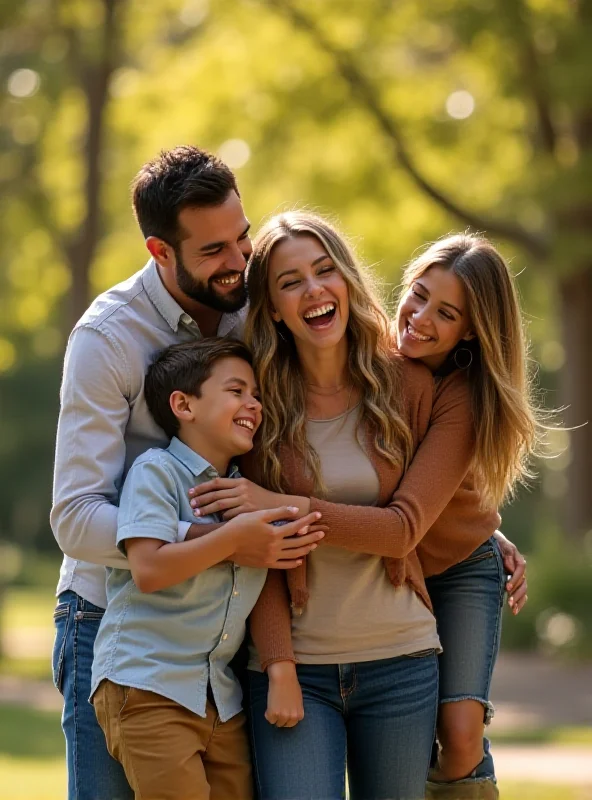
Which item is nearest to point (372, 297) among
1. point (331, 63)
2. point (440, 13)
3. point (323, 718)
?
point (323, 718)

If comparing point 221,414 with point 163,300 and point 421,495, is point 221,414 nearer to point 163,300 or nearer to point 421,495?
point 163,300

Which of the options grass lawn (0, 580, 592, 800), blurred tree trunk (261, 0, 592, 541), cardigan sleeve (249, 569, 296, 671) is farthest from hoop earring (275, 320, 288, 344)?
blurred tree trunk (261, 0, 592, 541)

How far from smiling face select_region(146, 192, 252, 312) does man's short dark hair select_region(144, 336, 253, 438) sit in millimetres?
186

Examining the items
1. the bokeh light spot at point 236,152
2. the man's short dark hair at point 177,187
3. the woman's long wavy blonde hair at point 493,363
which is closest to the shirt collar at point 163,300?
the man's short dark hair at point 177,187

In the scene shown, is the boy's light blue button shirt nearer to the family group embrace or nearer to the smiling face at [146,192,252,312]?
the family group embrace

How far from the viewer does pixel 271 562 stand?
11.4 feet

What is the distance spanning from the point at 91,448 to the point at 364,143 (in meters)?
13.0

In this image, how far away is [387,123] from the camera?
15.1m

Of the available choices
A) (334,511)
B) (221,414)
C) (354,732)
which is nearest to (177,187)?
(221,414)

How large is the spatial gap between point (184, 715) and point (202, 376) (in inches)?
37.2

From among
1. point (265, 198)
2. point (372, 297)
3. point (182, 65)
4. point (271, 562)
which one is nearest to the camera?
point (271, 562)

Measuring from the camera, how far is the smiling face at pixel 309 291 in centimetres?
372

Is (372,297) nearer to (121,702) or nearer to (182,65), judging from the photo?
(121,702)

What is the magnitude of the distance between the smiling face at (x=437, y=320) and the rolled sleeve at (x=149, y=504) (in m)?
0.88
